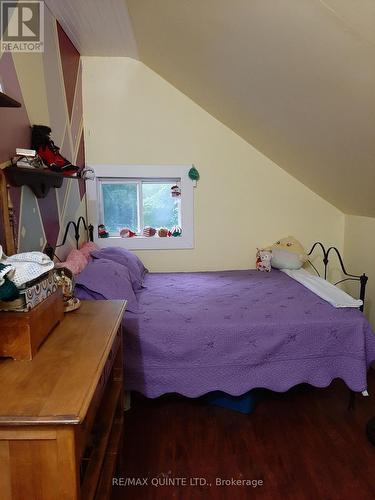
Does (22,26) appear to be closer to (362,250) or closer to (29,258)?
(29,258)

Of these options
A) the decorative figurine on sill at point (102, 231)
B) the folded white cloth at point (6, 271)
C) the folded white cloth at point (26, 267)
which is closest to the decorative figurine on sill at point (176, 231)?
the decorative figurine on sill at point (102, 231)

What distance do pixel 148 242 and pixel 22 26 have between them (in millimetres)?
1794

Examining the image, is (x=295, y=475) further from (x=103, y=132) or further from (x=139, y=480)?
(x=103, y=132)

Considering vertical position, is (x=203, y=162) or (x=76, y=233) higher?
(x=203, y=162)

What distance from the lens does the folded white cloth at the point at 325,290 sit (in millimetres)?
1983

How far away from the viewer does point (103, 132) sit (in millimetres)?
2824

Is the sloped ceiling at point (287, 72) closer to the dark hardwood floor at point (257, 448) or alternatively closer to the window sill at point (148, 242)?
the window sill at point (148, 242)

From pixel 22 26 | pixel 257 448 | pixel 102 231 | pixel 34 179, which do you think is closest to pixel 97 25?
pixel 22 26

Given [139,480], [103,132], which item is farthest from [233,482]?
[103,132]

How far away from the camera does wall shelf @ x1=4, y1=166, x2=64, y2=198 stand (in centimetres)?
148

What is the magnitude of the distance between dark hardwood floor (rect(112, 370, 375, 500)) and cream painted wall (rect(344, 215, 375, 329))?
75 cm

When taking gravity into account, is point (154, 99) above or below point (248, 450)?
above

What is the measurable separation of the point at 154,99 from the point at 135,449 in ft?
8.79

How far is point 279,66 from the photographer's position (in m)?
1.60
